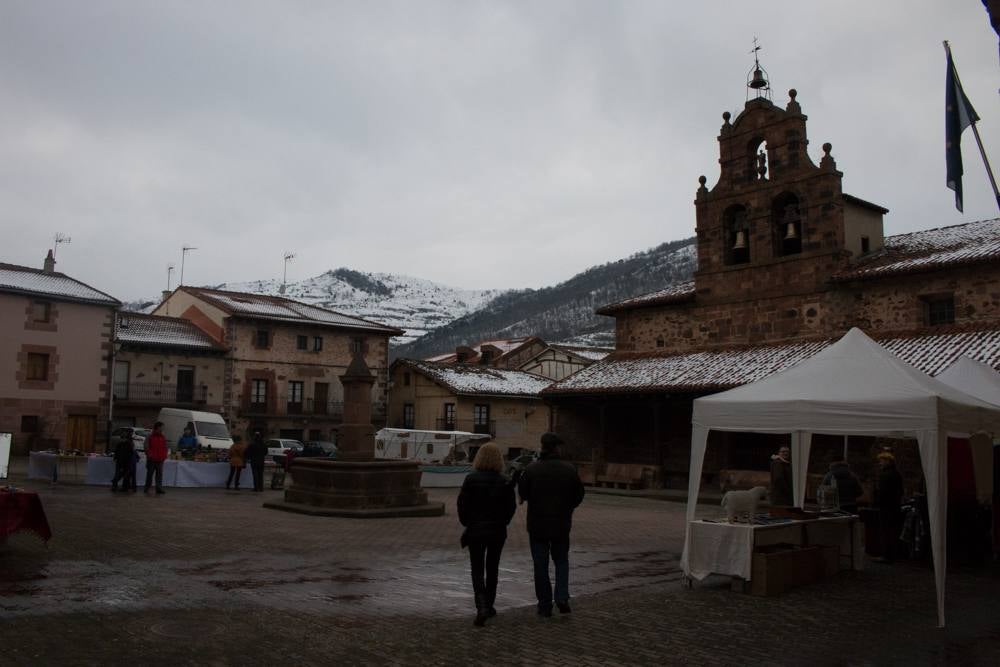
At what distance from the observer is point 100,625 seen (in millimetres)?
5922

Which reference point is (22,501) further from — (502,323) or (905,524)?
(502,323)

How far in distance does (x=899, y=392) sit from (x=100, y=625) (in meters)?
7.30

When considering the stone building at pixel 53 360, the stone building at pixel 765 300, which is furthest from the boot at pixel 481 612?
the stone building at pixel 53 360

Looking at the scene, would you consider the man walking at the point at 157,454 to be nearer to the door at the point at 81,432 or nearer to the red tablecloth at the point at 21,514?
the red tablecloth at the point at 21,514

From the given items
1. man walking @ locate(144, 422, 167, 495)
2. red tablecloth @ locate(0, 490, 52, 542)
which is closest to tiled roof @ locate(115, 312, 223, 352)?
man walking @ locate(144, 422, 167, 495)

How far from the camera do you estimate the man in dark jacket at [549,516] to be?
6719 mm

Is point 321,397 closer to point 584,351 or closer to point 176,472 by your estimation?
point 584,351

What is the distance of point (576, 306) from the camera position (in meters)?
115

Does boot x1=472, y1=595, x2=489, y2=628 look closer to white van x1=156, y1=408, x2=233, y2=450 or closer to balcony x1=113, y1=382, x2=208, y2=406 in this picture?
white van x1=156, y1=408, x2=233, y2=450

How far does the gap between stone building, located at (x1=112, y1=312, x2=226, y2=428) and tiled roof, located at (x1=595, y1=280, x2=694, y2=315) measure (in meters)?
19.8

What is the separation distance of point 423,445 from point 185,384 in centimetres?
1325

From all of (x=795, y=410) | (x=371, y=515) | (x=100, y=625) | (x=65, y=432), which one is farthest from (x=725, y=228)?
(x=65, y=432)

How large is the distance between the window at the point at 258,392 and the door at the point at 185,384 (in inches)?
111

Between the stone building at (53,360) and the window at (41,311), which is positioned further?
the window at (41,311)
